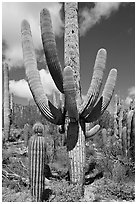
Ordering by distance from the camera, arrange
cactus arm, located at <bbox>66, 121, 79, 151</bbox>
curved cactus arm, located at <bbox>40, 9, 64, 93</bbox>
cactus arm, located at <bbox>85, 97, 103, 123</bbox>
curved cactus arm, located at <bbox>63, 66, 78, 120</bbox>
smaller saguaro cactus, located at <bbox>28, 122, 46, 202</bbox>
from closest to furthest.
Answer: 1. curved cactus arm, located at <bbox>63, 66, 78, 120</bbox>
2. curved cactus arm, located at <bbox>40, 9, 64, 93</bbox>
3. smaller saguaro cactus, located at <bbox>28, 122, 46, 202</bbox>
4. cactus arm, located at <bbox>66, 121, 79, 151</bbox>
5. cactus arm, located at <bbox>85, 97, 103, 123</bbox>

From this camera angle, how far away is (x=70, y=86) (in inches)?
196

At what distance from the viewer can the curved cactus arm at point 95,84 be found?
215 inches

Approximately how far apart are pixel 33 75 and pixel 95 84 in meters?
1.54

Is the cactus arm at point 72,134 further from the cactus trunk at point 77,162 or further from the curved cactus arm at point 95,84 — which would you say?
the curved cactus arm at point 95,84

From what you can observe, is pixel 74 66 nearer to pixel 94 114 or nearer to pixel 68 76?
pixel 68 76

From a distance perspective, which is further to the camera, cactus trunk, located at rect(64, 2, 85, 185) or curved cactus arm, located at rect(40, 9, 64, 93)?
cactus trunk, located at rect(64, 2, 85, 185)

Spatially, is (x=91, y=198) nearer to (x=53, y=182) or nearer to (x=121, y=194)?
(x=121, y=194)

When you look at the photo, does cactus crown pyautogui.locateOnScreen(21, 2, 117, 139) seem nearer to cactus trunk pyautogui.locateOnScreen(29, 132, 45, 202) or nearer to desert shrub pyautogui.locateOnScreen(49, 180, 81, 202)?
cactus trunk pyautogui.locateOnScreen(29, 132, 45, 202)

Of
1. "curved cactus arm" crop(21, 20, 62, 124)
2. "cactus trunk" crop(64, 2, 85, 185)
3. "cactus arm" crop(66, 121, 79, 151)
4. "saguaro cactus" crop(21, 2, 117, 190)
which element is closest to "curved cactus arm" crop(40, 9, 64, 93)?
"saguaro cactus" crop(21, 2, 117, 190)

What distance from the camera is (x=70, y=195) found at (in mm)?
5129

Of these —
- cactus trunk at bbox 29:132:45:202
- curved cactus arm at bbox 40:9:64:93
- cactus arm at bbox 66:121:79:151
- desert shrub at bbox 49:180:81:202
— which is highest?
curved cactus arm at bbox 40:9:64:93

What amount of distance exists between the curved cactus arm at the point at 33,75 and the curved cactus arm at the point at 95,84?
679 mm

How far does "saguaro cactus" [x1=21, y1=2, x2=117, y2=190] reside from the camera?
16.8 feet

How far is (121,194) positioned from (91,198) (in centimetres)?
82
